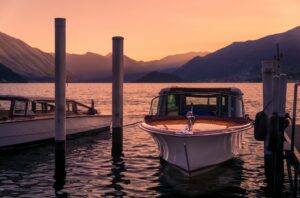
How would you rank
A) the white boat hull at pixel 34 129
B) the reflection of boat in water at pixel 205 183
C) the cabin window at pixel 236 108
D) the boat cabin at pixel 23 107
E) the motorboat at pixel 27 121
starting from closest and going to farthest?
1. the reflection of boat in water at pixel 205 183
2. the cabin window at pixel 236 108
3. the white boat hull at pixel 34 129
4. the motorboat at pixel 27 121
5. the boat cabin at pixel 23 107

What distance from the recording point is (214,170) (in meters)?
14.0

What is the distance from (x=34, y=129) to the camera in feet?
63.8

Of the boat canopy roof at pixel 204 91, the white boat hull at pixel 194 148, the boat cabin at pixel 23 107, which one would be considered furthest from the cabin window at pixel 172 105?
the boat cabin at pixel 23 107

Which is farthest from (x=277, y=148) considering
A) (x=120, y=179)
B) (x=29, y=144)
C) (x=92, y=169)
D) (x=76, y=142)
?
(x=76, y=142)

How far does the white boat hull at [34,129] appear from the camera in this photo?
17.8 metres

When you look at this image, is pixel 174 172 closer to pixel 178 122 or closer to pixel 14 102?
pixel 178 122

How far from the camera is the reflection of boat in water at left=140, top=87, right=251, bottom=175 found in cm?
1199

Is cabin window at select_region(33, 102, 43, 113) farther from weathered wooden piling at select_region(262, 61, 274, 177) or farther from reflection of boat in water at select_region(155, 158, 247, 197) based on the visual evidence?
weathered wooden piling at select_region(262, 61, 274, 177)

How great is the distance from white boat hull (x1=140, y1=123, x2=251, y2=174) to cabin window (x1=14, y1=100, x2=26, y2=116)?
810 cm

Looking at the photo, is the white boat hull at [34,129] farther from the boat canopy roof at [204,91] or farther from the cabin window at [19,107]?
the boat canopy roof at [204,91]

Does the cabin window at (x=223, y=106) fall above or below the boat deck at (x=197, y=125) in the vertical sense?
above

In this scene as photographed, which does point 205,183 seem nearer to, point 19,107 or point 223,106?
point 223,106

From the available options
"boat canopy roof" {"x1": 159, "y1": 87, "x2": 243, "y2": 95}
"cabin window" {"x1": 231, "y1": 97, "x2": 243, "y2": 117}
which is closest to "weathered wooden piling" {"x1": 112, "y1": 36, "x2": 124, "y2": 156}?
"boat canopy roof" {"x1": 159, "y1": 87, "x2": 243, "y2": 95}

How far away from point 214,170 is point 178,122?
1.97 metres
